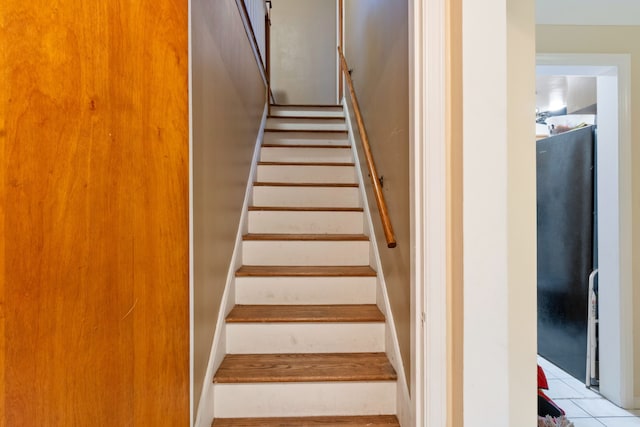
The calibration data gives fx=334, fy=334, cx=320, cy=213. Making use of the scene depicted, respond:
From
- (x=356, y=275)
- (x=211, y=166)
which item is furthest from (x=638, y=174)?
(x=211, y=166)

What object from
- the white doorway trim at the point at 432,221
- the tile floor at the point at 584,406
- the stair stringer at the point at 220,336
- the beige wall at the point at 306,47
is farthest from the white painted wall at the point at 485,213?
the beige wall at the point at 306,47

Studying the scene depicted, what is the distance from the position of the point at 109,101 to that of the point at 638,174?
303 centimetres

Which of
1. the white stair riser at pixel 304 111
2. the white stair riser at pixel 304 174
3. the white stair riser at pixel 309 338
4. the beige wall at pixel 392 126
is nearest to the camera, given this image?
the beige wall at pixel 392 126

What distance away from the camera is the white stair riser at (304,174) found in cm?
283

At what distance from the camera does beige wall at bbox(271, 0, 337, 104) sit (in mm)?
4996

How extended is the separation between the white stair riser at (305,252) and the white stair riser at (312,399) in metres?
0.84

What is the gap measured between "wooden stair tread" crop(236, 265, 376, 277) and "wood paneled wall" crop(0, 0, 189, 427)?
92 centimetres

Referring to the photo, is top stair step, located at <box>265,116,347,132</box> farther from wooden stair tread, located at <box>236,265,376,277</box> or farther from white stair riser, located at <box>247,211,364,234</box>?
wooden stair tread, located at <box>236,265,376,277</box>

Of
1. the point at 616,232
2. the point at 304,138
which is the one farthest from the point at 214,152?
the point at 616,232

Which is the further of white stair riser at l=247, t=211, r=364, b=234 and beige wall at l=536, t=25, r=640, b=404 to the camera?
white stair riser at l=247, t=211, r=364, b=234

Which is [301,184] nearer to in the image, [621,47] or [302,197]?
[302,197]

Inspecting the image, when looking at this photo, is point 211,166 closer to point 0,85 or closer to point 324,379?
point 0,85

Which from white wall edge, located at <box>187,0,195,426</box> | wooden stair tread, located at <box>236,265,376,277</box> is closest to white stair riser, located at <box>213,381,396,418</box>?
white wall edge, located at <box>187,0,195,426</box>

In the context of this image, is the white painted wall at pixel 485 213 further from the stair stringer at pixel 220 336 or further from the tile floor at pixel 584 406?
the tile floor at pixel 584 406
